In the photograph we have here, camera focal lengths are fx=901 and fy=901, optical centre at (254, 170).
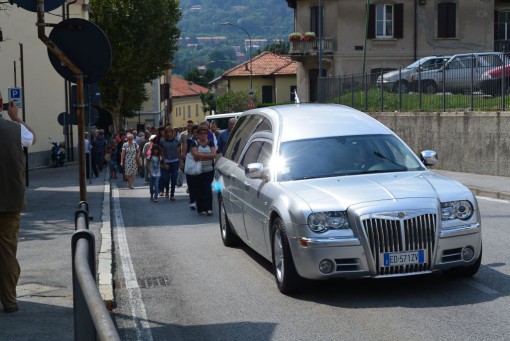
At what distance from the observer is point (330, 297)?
8.48 metres

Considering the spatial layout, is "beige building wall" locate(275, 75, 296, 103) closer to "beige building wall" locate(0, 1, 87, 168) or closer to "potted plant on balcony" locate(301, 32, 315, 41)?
"potted plant on balcony" locate(301, 32, 315, 41)

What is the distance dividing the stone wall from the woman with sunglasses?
893 cm

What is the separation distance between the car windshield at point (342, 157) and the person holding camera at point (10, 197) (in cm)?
287

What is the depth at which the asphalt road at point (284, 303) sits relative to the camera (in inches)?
283

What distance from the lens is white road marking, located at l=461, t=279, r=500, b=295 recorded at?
8344mm

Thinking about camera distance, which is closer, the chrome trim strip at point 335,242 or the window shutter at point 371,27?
the chrome trim strip at point 335,242

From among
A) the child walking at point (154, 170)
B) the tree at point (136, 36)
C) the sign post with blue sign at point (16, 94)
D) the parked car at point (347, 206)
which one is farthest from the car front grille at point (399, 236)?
the tree at point (136, 36)

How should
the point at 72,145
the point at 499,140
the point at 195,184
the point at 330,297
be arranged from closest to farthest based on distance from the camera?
the point at 330,297
the point at 195,184
the point at 499,140
the point at 72,145

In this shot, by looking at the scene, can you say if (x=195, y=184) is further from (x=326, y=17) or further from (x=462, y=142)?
(x=326, y=17)

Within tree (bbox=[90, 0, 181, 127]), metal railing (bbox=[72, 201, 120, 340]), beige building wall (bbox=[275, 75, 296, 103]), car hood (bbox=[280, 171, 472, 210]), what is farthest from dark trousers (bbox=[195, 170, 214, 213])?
beige building wall (bbox=[275, 75, 296, 103])

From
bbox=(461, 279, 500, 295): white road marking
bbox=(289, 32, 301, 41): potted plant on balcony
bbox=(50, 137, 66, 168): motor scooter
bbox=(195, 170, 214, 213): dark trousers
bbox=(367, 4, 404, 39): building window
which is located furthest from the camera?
bbox=(289, 32, 301, 41): potted plant on balcony

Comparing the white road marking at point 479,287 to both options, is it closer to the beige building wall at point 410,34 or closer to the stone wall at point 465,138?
the stone wall at point 465,138

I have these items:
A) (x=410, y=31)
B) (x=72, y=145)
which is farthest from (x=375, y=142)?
(x=410, y=31)

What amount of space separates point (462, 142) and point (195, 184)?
10.8 meters
